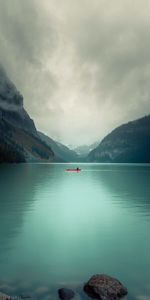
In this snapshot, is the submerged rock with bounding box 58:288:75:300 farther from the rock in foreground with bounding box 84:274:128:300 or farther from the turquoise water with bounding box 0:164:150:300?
the rock in foreground with bounding box 84:274:128:300

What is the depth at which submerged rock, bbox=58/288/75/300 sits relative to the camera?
40.7 ft

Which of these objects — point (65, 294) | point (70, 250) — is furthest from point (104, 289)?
point (70, 250)

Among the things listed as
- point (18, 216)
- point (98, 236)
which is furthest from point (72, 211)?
point (98, 236)

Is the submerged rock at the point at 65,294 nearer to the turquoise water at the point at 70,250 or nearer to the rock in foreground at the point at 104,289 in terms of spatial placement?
the turquoise water at the point at 70,250

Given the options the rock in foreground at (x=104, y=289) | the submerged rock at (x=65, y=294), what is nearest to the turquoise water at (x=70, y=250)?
the submerged rock at (x=65, y=294)

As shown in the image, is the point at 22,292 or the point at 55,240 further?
the point at 55,240

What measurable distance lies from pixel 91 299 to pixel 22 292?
369cm

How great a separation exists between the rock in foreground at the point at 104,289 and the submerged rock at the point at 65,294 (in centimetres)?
88

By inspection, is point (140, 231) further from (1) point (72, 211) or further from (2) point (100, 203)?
(2) point (100, 203)

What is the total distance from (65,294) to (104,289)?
6.72ft

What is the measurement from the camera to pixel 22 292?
13008 mm

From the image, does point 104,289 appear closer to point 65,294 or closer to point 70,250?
point 65,294

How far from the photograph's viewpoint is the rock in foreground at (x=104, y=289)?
40.7 feet

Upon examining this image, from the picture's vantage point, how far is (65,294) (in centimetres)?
1263
